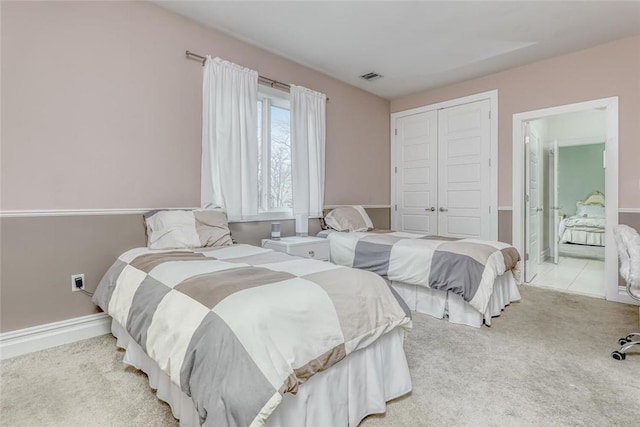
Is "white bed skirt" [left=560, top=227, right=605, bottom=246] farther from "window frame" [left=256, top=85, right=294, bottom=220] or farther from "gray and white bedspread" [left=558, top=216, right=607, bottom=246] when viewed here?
"window frame" [left=256, top=85, right=294, bottom=220]

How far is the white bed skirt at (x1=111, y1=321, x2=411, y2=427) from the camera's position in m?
1.18

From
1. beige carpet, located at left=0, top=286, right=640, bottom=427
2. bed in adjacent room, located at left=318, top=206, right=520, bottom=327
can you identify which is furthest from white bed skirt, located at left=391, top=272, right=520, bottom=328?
beige carpet, located at left=0, top=286, right=640, bottom=427

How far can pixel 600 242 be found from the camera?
20.2 ft

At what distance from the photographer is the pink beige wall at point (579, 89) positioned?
3.03m

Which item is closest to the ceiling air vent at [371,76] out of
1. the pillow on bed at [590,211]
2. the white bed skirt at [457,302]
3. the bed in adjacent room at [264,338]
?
the white bed skirt at [457,302]

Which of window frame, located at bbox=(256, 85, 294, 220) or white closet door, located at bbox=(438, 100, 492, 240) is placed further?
white closet door, located at bbox=(438, 100, 492, 240)

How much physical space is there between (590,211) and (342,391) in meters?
8.32

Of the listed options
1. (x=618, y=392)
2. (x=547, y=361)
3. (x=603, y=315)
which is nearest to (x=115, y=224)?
(x=547, y=361)

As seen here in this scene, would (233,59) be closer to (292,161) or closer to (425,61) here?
(292,161)

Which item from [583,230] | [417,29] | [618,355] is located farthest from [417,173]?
[583,230]

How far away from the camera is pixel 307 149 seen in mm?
3590

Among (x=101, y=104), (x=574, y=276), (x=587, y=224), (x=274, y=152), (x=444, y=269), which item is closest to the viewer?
(x=101, y=104)

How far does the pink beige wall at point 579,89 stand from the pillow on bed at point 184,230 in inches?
134

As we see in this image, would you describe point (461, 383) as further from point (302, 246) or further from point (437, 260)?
point (302, 246)
